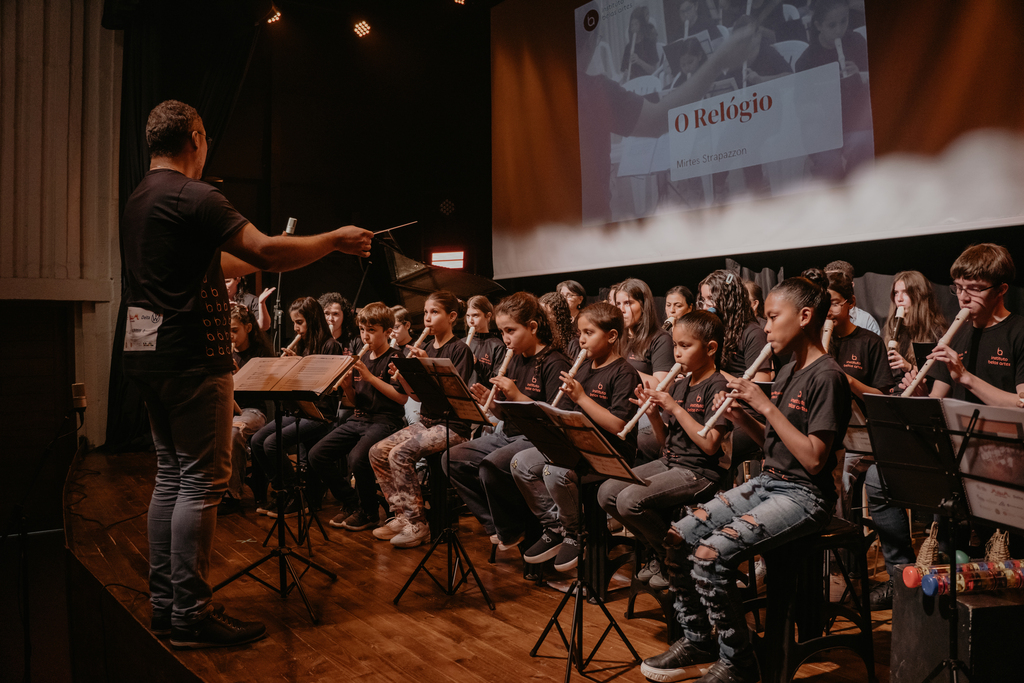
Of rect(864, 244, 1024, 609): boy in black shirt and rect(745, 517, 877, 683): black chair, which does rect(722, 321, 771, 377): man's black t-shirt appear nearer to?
rect(864, 244, 1024, 609): boy in black shirt

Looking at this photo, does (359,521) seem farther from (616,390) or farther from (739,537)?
(739,537)

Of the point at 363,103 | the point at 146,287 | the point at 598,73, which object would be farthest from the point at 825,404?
the point at 363,103

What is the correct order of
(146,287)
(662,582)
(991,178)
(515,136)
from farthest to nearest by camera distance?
(515,136) < (991,178) < (662,582) < (146,287)

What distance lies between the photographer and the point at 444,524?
4.02m

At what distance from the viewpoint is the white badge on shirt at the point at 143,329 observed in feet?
8.05

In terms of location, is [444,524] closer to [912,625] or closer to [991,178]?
[912,625]

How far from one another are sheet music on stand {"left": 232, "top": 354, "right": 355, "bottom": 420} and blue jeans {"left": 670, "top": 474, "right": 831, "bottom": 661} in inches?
61.6

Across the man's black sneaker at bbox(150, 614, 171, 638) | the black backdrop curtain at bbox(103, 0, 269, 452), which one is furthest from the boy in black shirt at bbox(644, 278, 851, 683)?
the black backdrop curtain at bbox(103, 0, 269, 452)

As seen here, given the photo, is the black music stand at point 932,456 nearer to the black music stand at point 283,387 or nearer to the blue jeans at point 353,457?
the black music stand at point 283,387

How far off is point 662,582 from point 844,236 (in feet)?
9.18

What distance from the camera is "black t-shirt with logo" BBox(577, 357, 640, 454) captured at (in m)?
3.17

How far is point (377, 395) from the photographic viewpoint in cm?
457

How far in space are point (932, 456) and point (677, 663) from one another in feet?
3.50

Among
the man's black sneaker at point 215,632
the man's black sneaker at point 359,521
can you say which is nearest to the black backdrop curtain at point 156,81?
the man's black sneaker at point 359,521
